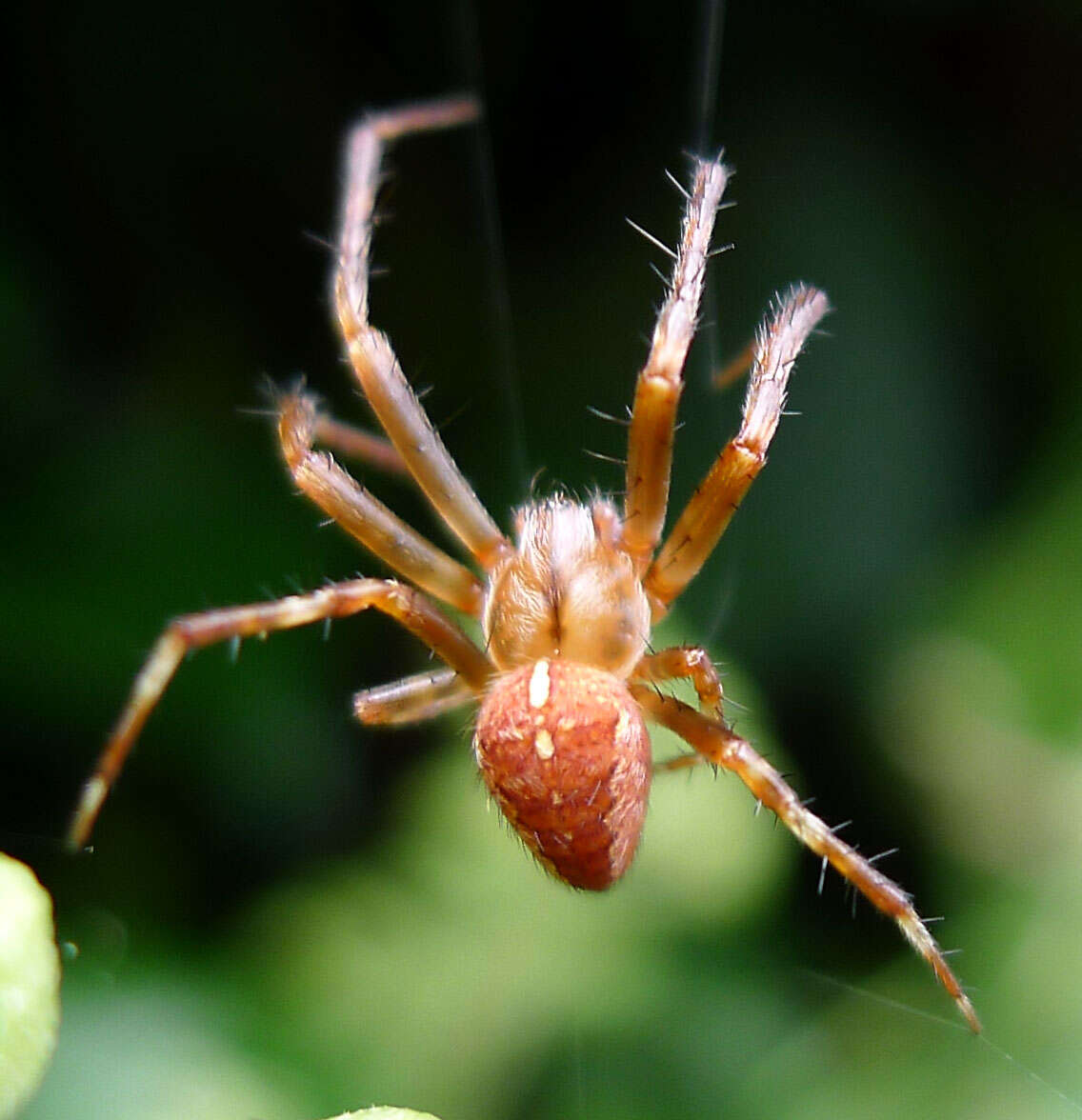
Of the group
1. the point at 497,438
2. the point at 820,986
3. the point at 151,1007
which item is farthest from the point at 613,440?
the point at 151,1007

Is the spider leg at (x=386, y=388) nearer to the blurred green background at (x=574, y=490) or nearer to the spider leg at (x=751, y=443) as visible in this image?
the blurred green background at (x=574, y=490)

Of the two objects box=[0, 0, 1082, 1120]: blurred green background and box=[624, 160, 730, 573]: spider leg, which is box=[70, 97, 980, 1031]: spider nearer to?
box=[624, 160, 730, 573]: spider leg

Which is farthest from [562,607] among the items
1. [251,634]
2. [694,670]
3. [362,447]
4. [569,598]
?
[362,447]

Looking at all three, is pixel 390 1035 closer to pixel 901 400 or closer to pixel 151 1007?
pixel 151 1007

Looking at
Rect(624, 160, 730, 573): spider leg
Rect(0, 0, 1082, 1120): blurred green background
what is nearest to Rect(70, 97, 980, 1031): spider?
Rect(624, 160, 730, 573): spider leg

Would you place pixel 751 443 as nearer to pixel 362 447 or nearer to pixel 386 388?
pixel 386 388
